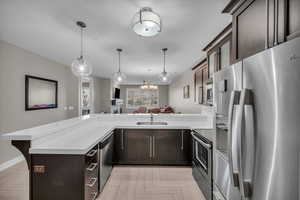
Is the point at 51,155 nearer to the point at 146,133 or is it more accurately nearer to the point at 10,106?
the point at 146,133

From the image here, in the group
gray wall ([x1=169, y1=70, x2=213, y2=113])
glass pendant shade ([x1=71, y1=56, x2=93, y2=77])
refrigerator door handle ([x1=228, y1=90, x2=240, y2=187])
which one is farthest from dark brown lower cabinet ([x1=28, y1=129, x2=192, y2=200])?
gray wall ([x1=169, y1=70, x2=213, y2=113])

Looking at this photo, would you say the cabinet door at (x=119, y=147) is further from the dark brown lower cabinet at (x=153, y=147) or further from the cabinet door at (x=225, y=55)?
the cabinet door at (x=225, y=55)

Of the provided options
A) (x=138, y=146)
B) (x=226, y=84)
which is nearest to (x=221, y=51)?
(x=226, y=84)

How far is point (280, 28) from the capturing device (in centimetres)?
95

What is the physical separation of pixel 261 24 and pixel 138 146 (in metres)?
2.64

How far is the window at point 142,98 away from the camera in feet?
36.9

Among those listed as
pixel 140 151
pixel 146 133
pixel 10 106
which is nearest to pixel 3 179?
pixel 10 106

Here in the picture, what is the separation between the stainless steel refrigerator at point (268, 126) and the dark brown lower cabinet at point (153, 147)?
2.06m

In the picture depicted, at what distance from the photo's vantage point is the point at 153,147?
9.91ft

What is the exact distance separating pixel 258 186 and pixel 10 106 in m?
4.29

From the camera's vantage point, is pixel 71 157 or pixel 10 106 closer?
pixel 71 157

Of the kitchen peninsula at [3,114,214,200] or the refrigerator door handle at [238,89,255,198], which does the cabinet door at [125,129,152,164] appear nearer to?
the kitchen peninsula at [3,114,214,200]

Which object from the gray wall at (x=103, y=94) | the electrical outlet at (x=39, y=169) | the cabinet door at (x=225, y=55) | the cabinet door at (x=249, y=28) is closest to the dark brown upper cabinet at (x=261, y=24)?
the cabinet door at (x=249, y=28)

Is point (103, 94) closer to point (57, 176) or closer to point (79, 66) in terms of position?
point (79, 66)
